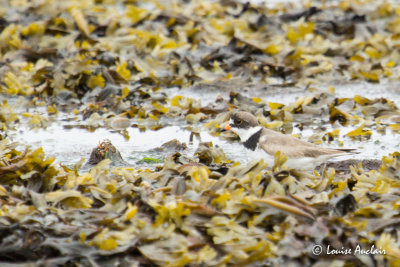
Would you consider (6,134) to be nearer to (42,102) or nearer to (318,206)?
(42,102)

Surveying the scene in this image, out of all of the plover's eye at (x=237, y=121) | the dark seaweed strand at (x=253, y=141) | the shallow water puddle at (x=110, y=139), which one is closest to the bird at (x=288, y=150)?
the dark seaweed strand at (x=253, y=141)

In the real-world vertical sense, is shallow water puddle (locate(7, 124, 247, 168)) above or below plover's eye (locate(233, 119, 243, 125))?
below

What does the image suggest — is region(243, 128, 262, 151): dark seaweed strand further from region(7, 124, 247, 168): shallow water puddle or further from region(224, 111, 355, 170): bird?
region(7, 124, 247, 168): shallow water puddle

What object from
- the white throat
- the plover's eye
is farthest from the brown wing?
the plover's eye

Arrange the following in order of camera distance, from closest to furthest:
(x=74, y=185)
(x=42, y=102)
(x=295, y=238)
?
1. (x=295, y=238)
2. (x=74, y=185)
3. (x=42, y=102)

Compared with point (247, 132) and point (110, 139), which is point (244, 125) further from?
point (110, 139)

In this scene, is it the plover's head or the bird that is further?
the plover's head

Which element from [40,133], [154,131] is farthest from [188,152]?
[40,133]
